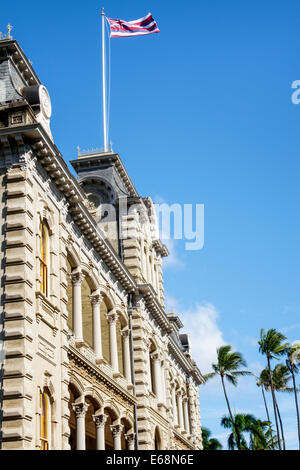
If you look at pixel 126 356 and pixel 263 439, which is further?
pixel 263 439

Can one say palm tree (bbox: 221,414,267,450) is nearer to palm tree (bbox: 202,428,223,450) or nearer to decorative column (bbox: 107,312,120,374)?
palm tree (bbox: 202,428,223,450)

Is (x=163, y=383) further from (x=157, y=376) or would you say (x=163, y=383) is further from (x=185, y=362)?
(x=185, y=362)

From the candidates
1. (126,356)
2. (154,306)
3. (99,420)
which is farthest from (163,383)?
(99,420)

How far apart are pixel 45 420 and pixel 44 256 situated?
5.41 metres

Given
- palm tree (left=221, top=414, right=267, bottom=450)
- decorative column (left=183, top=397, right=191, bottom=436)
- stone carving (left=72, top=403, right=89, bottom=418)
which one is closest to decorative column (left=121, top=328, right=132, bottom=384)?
stone carving (left=72, top=403, right=89, bottom=418)

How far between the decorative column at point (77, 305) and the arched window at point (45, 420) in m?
4.91

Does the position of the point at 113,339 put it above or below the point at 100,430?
above

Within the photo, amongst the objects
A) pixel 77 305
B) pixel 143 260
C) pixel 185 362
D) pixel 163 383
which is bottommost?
pixel 163 383

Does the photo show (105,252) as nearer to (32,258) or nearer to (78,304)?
(78,304)

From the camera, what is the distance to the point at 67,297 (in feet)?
80.7

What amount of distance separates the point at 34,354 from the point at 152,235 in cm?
2391

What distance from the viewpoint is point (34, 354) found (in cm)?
1880

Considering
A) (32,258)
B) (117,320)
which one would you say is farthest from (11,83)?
(117,320)

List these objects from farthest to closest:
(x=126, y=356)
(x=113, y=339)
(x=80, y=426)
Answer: (x=126, y=356) < (x=113, y=339) < (x=80, y=426)
